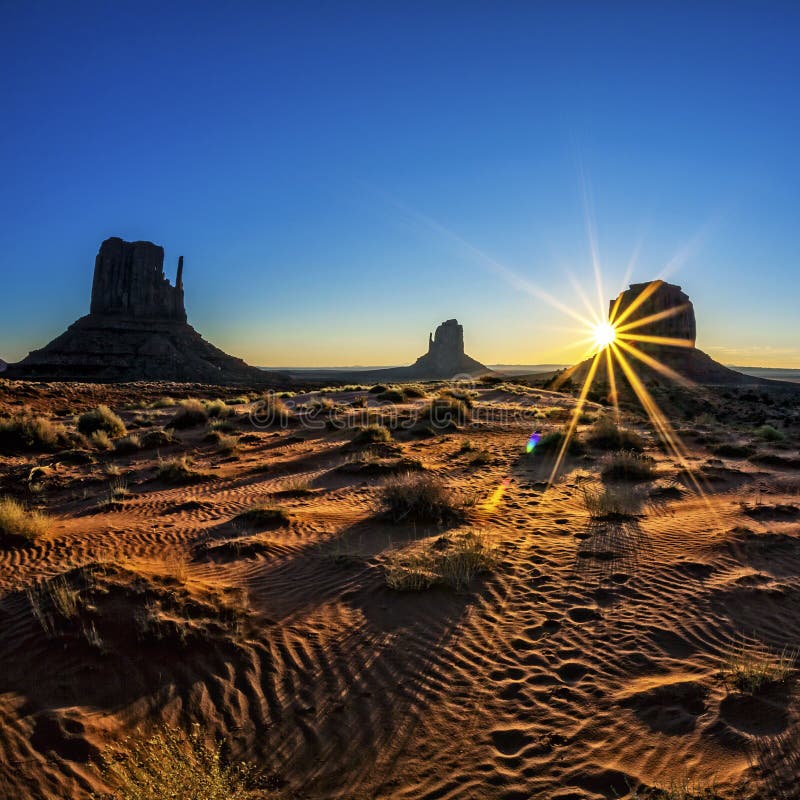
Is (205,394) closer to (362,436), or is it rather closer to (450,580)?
(362,436)

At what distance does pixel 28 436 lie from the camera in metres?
16.7

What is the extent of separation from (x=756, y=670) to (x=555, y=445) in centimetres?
1231

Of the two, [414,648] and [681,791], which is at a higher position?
[681,791]

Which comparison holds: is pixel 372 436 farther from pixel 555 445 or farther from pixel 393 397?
pixel 393 397

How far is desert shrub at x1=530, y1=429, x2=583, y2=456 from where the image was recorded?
15.8 metres

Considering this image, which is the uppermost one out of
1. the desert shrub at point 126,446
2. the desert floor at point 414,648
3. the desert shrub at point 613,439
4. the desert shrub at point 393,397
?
the desert shrub at point 393,397

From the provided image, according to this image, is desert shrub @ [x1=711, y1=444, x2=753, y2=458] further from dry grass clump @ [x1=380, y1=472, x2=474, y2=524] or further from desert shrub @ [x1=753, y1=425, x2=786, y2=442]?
dry grass clump @ [x1=380, y1=472, x2=474, y2=524]

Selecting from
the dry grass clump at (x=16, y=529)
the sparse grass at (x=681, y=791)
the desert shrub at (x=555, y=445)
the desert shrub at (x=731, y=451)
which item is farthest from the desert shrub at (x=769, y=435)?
the dry grass clump at (x=16, y=529)

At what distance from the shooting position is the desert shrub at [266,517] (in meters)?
8.93

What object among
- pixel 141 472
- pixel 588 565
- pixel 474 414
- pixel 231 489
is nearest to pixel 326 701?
pixel 588 565

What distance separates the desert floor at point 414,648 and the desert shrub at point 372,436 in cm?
635

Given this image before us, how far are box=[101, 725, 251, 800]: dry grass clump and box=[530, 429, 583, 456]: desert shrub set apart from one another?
44.2 feet

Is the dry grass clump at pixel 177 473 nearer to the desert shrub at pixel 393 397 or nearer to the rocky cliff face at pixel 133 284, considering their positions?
the desert shrub at pixel 393 397

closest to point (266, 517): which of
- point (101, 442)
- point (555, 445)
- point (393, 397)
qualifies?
point (555, 445)
